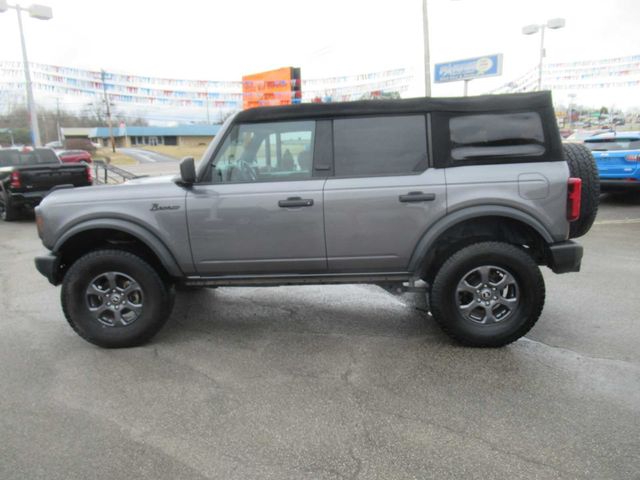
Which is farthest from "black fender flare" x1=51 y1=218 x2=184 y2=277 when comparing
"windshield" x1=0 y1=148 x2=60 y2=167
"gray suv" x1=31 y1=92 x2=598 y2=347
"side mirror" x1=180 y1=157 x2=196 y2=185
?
"windshield" x1=0 y1=148 x2=60 y2=167

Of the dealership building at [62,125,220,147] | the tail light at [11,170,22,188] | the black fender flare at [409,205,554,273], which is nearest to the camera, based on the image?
the black fender flare at [409,205,554,273]

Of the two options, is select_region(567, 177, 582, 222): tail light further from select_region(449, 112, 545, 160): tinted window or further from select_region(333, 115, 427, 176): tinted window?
select_region(333, 115, 427, 176): tinted window

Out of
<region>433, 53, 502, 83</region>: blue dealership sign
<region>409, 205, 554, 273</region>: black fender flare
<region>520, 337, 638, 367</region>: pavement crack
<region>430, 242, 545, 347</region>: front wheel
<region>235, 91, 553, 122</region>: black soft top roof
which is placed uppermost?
<region>433, 53, 502, 83</region>: blue dealership sign

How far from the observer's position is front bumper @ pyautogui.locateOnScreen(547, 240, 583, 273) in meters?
3.68

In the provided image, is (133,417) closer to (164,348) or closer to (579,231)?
(164,348)

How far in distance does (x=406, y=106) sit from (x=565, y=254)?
1647mm

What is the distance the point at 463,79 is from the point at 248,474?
2062 centimetres

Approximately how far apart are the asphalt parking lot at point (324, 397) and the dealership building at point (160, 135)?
259 feet

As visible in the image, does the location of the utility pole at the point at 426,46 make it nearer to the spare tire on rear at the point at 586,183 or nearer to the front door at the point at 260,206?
the spare tire on rear at the point at 586,183

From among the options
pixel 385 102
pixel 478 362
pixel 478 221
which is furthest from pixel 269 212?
pixel 478 362

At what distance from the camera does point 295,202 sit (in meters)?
3.76

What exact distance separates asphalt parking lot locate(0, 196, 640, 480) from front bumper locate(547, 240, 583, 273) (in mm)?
655

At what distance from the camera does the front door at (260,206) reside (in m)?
3.79

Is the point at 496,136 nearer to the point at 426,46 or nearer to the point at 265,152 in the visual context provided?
the point at 265,152
